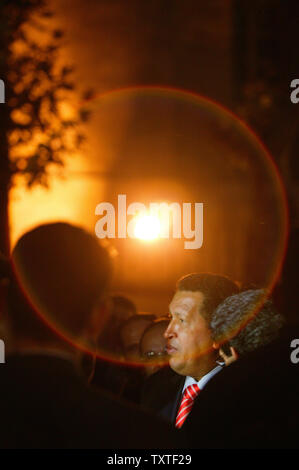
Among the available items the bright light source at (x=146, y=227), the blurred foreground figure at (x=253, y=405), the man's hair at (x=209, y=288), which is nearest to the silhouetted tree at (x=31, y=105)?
the bright light source at (x=146, y=227)

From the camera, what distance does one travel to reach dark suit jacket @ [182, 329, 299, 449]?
199 cm

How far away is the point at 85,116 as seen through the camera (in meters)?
6.86

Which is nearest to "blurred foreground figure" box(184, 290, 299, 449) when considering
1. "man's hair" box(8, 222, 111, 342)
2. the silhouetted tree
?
"man's hair" box(8, 222, 111, 342)

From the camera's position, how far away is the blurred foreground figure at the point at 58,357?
1.53 metres

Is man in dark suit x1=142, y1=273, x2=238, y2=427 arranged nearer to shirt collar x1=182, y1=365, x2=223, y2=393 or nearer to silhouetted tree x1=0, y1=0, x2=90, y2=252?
shirt collar x1=182, y1=365, x2=223, y2=393

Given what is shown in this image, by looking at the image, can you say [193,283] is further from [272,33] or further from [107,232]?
[272,33]

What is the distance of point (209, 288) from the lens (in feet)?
9.23

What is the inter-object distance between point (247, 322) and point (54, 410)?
1183 mm

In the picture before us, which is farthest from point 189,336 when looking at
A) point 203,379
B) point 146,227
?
point 146,227

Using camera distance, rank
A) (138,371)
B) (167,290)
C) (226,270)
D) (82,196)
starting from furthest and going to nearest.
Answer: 1. (167,290)
2. (82,196)
3. (226,270)
4. (138,371)

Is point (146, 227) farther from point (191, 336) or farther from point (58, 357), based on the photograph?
point (58, 357)

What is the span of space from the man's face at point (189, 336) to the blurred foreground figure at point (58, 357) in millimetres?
1008

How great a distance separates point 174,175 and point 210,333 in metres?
9.56

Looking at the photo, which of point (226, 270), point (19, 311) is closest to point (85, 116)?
point (226, 270)
